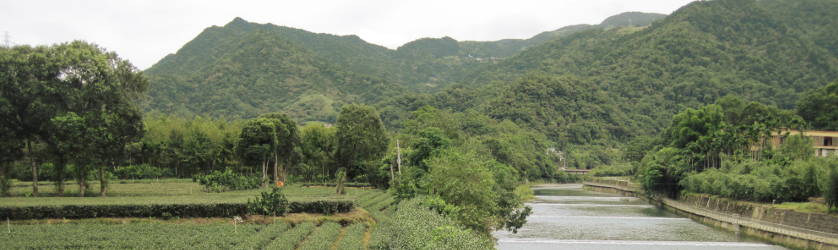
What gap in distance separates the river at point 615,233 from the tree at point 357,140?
21.1m

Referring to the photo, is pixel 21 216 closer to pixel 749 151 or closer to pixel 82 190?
pixel 82 190

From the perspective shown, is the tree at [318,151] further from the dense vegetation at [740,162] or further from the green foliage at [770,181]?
the green foliage at [770,181]

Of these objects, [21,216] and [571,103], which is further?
[571,103]

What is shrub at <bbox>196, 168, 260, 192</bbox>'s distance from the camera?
175ft

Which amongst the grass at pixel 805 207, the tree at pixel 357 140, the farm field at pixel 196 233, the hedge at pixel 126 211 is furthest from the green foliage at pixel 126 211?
the grass at pixel 805 207

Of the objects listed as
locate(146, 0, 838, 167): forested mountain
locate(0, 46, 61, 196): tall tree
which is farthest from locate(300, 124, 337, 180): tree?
locate(146, 0, 838, 167): forested mountain

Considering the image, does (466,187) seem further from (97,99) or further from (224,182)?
(224,182)

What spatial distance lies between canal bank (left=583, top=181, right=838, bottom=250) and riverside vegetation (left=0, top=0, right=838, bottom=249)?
264cm

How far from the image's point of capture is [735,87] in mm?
168000

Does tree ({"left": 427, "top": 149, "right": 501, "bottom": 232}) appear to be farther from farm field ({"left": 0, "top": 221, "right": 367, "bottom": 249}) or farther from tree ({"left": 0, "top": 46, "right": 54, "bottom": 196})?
tree ({"left": 0, "top": 46, "right": 54, "bottom": 196})

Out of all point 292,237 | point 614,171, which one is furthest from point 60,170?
point 614,171

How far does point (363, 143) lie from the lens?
7438cm

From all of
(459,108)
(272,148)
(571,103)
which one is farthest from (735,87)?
(272,148)

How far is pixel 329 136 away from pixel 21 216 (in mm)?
49621
